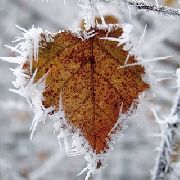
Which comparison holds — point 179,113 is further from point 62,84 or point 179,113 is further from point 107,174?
point 107,174

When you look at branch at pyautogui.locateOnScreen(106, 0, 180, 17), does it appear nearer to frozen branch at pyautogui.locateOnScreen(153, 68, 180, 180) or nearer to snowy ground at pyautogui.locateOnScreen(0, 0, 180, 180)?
frozen branch at pyautogui.locateOnScreen(153, 68, 180, 180)

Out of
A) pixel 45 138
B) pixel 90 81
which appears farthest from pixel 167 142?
pixel 45 138

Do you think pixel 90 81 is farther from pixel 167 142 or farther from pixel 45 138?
pixel 45 138

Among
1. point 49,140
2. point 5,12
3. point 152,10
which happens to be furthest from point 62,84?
point 5,12

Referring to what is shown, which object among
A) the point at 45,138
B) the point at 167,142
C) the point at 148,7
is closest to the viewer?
the point at 148,7

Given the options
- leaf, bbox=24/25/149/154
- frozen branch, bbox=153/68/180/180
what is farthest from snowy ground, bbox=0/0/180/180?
leaf, bbox=24/25/149/154
